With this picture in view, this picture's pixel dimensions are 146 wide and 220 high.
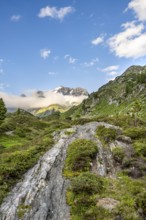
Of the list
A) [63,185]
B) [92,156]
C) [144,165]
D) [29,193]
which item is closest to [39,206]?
[29,193]

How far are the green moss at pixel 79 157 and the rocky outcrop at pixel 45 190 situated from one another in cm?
82

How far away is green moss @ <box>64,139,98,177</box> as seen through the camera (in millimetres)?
32438

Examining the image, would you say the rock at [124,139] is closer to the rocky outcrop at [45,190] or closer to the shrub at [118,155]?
the shrub at [118,155]

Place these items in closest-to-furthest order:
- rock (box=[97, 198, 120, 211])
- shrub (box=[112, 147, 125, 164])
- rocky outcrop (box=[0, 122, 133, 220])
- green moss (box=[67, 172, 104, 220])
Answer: green moss (box=[67, 172, 104, 220]) < rocky outcrop (box=[0, 122, 133, 220]) < rock (box=[97, 198, 120, 211]) < shrub (box=[112, 147, 125, 164])

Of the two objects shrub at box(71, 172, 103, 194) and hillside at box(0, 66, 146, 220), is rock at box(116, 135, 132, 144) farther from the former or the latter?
shrub at box(71, 172, 103, 194)

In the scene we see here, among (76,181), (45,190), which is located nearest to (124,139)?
(76,181)

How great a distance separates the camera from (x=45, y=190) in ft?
88.1

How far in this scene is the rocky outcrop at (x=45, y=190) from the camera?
893 inches

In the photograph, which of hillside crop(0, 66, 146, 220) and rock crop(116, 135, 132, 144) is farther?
rock crop(116, 135, 132, 144)

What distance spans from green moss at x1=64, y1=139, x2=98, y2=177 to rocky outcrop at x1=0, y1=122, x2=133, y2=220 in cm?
82

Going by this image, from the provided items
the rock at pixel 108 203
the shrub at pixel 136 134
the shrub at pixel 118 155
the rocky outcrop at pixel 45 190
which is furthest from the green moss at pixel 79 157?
the shrub at pixel 136 134

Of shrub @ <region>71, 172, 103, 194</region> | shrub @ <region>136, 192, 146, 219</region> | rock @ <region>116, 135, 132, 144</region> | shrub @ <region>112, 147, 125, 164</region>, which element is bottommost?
shrub @ <region>136, 192, 146, 219</region>

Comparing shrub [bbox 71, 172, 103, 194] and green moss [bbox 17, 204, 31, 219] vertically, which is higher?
shrub [bbox 71, 172, 103, 194]

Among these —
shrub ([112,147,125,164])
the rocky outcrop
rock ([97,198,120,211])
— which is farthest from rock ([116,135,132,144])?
rock ([97,198,120,211])
